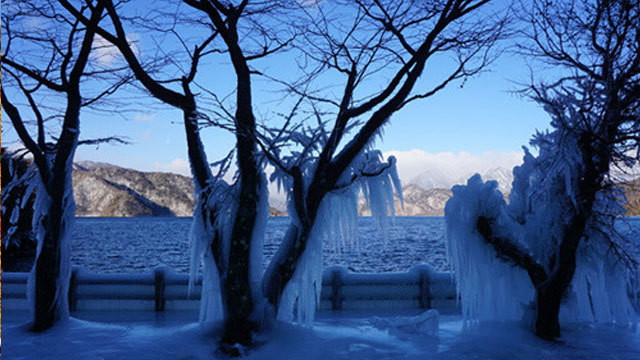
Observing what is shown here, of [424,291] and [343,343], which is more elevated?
[424,291]

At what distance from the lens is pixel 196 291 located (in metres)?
8.76

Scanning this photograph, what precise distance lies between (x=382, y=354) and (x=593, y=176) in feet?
12.6

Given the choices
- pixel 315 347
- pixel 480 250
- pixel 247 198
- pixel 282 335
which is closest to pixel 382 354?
pixel 315 347

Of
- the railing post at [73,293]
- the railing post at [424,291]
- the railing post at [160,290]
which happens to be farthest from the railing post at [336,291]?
the railing post at [73,293]

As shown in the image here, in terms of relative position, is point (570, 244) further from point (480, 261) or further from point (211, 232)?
point (211, 232)

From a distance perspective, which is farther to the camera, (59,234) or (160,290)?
(160,290)

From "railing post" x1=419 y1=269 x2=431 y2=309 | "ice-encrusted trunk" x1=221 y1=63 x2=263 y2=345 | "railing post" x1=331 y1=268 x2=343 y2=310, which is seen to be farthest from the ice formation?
"railing post" x1=419 y1=269 x2=431 y2=309

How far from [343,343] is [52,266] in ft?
15.5

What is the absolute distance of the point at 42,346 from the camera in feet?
18.7

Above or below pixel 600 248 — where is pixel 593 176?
above

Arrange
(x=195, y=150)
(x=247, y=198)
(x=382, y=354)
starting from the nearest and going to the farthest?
(x=382, y=354) → (x=247, y=198) → (x=195, y=150)

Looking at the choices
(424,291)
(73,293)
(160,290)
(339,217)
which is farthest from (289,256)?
(73,293)

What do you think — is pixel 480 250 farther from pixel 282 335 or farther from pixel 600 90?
pixel 282 335

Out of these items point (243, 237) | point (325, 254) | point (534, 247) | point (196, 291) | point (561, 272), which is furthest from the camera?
point (325, 254)
